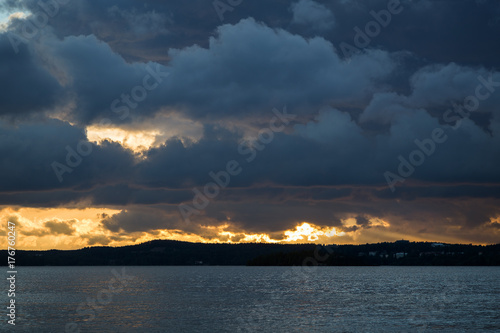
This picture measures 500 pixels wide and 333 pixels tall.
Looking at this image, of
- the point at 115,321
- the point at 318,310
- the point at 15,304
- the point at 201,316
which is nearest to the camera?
the point at 115,321

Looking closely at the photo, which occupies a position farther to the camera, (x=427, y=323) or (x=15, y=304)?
(x=15, y=304)

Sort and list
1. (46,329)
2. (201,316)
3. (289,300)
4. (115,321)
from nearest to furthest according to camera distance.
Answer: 1. (46,329)
2. (115,321)
3. (201,316)
4. (289,300)

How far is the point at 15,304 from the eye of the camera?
12325cm

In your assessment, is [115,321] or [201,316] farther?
[201,316]

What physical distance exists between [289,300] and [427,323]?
163 feet

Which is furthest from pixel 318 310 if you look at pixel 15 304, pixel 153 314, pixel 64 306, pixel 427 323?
pixel 15 304

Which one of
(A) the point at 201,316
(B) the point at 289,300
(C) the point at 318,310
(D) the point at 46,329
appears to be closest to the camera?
(D) the point at 46,329

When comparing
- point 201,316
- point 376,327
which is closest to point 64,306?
point 201,316

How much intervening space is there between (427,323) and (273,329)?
90.6ft

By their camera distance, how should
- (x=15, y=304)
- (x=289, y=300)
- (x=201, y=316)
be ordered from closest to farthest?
(x=201, y=316)
(x=15, y=304)
(x=289, y=300)

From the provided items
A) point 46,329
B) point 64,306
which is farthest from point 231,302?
point 46,329

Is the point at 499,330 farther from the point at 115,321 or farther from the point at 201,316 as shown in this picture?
the point at 115,321

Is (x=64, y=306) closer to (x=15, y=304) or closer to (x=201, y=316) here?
(x=15, y=304)

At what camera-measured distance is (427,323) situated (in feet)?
305
